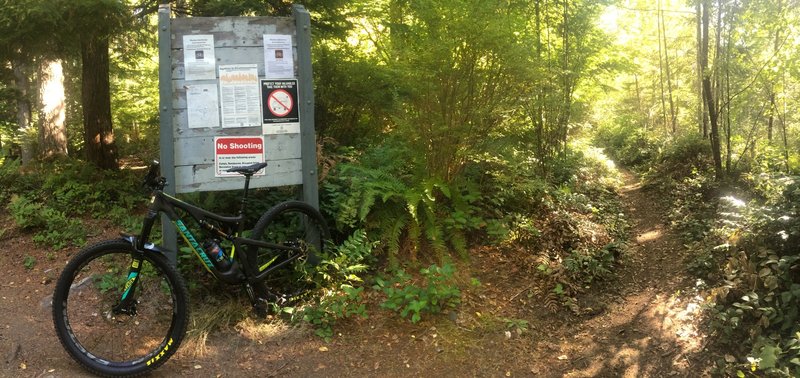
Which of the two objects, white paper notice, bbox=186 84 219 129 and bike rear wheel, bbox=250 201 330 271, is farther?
bike rear wheel, bbox=250 201 330 271

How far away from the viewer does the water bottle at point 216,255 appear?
4070 millimetres

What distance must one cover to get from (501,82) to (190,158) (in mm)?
3511

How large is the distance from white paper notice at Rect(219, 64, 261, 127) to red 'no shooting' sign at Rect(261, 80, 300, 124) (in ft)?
0.23

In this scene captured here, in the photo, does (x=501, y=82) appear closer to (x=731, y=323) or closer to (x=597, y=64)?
(x=731, y=323)

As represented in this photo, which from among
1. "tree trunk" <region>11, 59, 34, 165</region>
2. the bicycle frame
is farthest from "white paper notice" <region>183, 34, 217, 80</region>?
"tree trunk" <region>11, 59, 34, 165</region>

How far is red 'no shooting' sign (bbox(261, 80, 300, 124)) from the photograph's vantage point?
4.62 meters

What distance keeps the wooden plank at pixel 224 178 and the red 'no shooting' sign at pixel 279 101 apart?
42 cm

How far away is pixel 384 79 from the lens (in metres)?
6.56

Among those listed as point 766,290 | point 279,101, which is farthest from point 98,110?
point 766,290

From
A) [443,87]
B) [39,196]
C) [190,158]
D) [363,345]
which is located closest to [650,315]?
[363,345]

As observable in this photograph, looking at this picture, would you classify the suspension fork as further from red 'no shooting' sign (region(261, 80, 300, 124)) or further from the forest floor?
red 'no shooting' sign (region(261, 80, 300, 124))

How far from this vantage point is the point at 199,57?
4402 millimetres

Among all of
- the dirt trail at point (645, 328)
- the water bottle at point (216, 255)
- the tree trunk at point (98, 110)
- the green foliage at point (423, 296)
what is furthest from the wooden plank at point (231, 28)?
the dirt trail at point (645, 328)

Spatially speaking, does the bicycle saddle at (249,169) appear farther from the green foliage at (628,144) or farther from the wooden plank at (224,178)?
the green foliage at (628,144)
